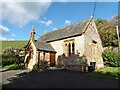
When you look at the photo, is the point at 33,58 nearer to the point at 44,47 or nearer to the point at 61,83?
the point at 44,47

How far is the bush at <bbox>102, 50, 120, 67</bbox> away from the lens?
25094 millimetres

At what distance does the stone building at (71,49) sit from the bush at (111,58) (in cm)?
78

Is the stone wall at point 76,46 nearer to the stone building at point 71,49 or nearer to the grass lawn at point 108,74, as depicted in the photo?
the stone building at point 71,49

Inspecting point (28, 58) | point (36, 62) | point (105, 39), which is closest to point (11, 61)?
point (28, 58)

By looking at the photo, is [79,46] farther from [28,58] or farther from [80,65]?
[28,58]

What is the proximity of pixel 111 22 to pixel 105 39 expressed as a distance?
7.03 m

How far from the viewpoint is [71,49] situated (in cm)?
2552

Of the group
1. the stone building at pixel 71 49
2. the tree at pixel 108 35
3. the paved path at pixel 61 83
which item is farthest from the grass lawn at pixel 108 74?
the tree at pixel 108 35

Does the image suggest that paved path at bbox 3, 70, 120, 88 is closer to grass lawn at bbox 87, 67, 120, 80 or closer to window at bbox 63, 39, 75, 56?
grass lawn at bbox 87, 67, 120, 80

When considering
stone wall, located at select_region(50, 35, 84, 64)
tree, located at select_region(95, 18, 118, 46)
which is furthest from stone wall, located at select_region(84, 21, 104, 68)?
tree, located at select_region(95, 18, 118, 46)

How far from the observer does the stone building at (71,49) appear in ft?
78.9

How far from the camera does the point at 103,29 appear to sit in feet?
123

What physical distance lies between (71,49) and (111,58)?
7.25 metres

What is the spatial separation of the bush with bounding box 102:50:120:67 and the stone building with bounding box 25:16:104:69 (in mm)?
784
